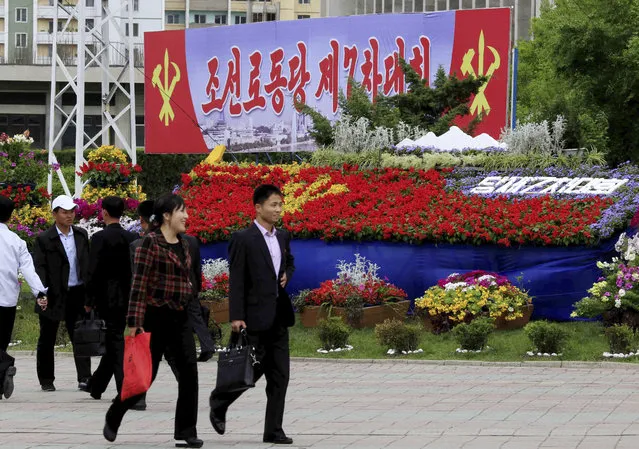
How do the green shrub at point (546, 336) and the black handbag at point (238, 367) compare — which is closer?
the black handbag at point (238, 367)

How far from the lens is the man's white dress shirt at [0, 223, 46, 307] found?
12.4 meters

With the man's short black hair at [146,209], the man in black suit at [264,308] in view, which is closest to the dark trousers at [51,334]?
the man's short black hair at [146,209]

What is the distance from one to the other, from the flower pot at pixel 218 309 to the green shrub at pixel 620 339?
5661 millimetres

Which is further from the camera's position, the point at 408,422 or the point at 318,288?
the point at 318,288

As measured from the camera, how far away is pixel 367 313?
1812 cm

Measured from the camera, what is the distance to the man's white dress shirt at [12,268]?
12.4 metres

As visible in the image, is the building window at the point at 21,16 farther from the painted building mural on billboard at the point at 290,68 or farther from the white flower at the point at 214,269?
the white flower at the point at 214,269

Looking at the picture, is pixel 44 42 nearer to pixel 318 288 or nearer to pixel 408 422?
pixel 318 288

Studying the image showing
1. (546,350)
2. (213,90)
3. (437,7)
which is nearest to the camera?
(546,350)

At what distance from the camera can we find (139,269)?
945 centimetres

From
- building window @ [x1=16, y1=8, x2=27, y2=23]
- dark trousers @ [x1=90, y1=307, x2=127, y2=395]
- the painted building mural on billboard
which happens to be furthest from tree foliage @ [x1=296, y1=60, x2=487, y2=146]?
building window @ [x1=16, y1=8, x2=27, y2=23]

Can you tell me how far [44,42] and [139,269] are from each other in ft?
301

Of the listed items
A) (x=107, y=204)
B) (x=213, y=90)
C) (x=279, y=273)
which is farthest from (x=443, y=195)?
(x=213, y=90)

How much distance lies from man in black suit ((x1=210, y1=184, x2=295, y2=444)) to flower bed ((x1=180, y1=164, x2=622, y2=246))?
28.9ft
